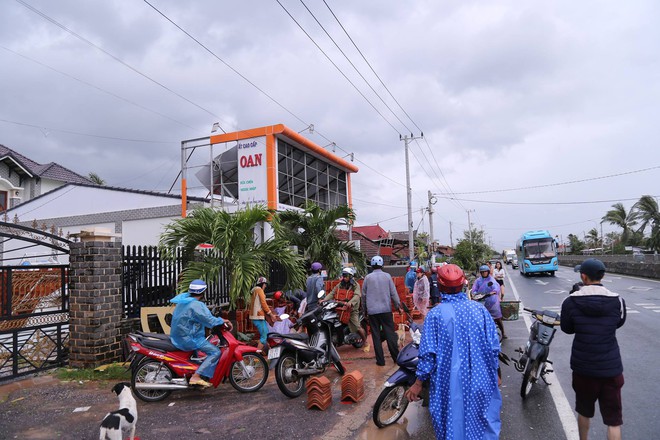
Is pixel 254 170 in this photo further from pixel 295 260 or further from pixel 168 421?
pixel 168 421

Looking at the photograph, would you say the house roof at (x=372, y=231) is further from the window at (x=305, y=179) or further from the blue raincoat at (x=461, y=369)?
the blue raincoat at (x=461, y=369)

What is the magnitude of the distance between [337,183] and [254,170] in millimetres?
6932

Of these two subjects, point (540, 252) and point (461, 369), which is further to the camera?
point (540, 252)

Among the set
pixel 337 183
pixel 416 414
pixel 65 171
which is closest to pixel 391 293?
pixel 416 414

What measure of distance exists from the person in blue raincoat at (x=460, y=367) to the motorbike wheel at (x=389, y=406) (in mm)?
1421

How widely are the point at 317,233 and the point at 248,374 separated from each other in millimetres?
6961

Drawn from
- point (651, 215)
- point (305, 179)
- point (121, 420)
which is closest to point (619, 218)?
point (651, 215)

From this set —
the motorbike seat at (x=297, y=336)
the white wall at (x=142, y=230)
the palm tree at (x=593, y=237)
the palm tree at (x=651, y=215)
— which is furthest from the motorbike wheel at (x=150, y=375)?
the palm tree at (x=593, y=237)

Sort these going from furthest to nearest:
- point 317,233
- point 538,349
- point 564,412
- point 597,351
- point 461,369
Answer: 1. point 317,233
2. point 538,349
3. point 564,412
4. point 597,351
5. point 461,369

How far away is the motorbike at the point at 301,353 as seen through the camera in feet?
17.6

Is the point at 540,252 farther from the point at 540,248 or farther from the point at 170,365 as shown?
the point at 170,365

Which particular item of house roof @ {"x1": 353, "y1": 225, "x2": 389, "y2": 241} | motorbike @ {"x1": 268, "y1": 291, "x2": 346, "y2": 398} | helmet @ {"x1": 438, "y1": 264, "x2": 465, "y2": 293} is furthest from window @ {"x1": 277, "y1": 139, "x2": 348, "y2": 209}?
house roof @ {"x1": 353, "y1": 225, "x2": 389, "y2": 241}

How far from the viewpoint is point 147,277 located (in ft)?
25.7

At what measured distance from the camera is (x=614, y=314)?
337cm
